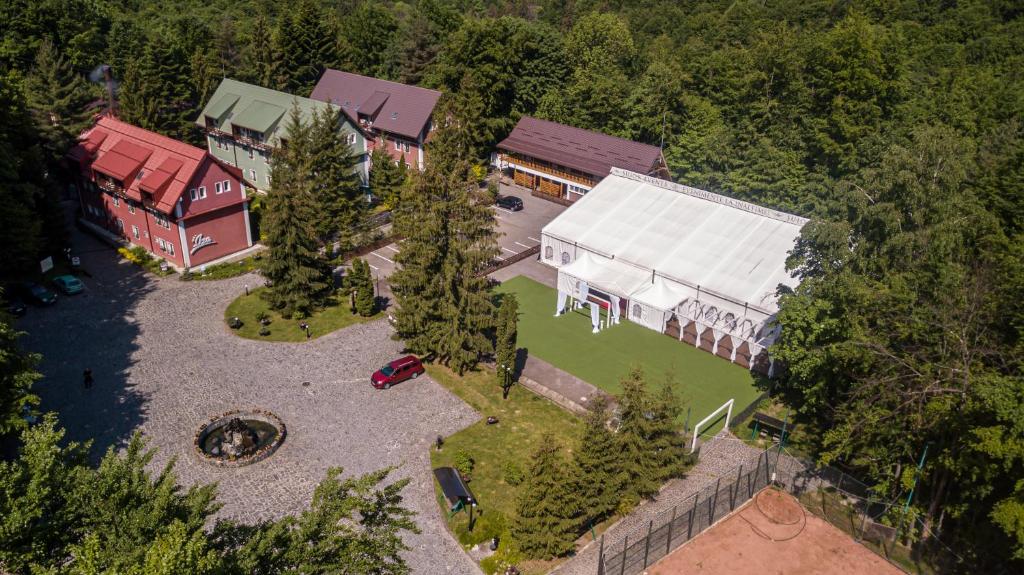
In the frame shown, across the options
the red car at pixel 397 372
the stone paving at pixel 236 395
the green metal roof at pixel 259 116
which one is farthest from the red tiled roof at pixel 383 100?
the red car at pixel 397 372

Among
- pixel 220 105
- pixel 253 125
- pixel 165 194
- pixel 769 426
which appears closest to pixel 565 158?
pixel 253 125

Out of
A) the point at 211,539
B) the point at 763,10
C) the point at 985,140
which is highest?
the point at 763,10

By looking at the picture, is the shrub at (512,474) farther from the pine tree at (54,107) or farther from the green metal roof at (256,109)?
the pine tree at (54,107)

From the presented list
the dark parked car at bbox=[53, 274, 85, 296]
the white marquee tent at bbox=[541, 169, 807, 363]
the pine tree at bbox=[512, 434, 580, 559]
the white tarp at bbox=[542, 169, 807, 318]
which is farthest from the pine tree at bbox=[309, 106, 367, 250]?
the pine tree at bbox=[512, 434, 580, 559]

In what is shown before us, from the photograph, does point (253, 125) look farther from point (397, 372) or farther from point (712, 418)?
point (712, 418)

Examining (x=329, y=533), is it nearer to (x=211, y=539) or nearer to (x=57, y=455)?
(x=211, y=539)

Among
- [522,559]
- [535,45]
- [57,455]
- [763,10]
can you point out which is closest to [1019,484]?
[522,559]
